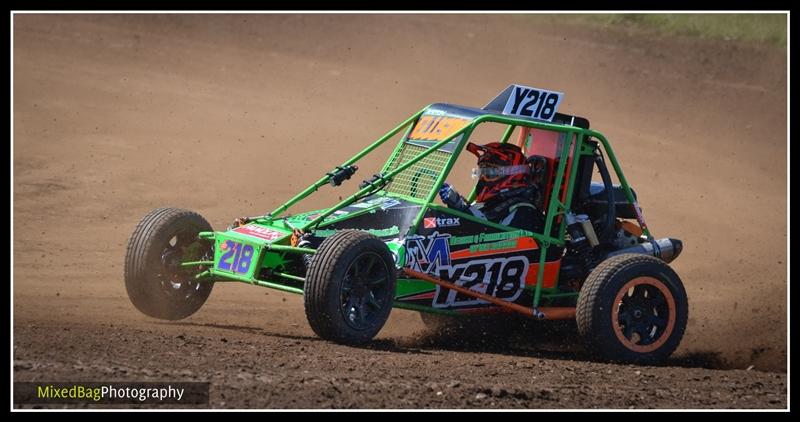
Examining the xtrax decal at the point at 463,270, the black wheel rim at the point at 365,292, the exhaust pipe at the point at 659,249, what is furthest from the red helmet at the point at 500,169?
the black wheel rim at the point at 365,292

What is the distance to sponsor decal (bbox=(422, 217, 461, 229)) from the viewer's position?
9.33 m

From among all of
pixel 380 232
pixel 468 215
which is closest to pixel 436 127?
pixel 468 215

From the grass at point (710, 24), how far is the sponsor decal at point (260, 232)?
16737 millimetres

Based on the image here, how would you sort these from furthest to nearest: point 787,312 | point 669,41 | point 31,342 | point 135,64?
point 669,41 < point 135,64 < point 787,312 < point 31,342

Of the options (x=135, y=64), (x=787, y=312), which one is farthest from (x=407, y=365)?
(x=135, y=64)

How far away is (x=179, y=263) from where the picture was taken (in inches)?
384

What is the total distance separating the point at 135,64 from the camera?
65.9ft

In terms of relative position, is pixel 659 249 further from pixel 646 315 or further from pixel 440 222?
pixel 440 222

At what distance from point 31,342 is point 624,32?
60.2 feet

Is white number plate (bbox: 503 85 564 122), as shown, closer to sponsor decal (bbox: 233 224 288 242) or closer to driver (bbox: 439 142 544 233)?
driver (bbox: 439 142 544 233)

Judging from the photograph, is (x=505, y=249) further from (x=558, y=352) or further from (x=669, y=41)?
(x=669, y=41)

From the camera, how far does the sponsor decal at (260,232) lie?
9.14 metres

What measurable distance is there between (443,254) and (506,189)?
39.6 inches

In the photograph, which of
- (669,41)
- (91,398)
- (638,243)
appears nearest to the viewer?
(91,398)
